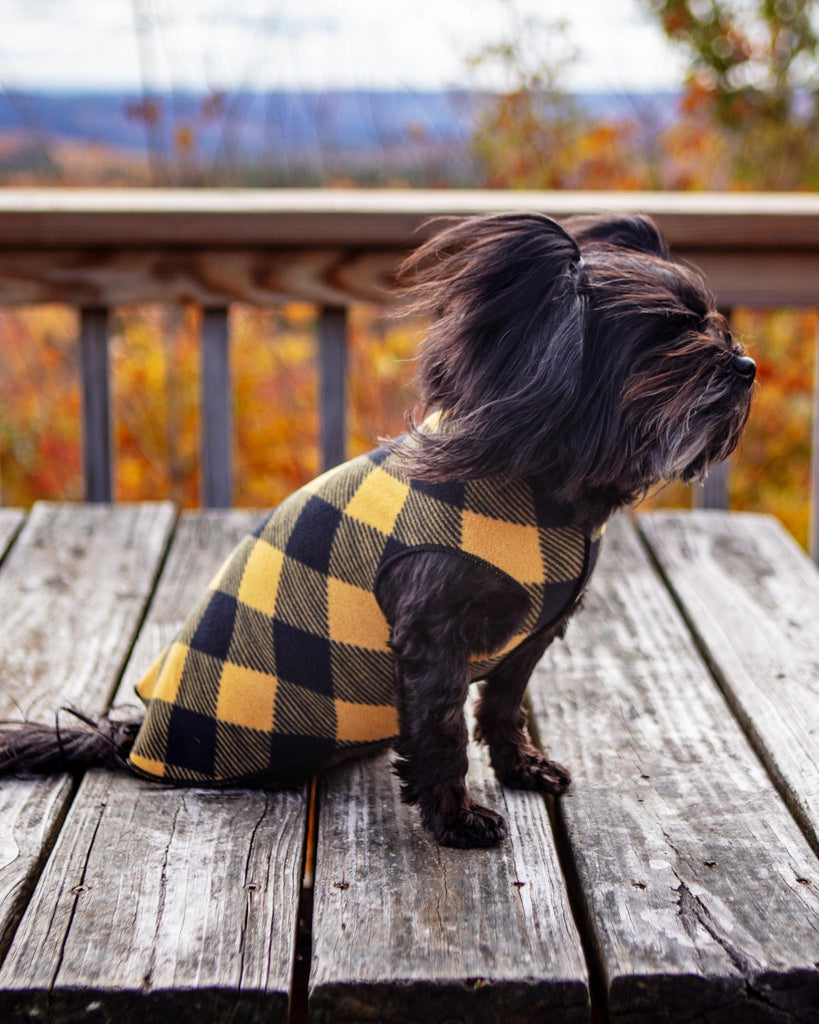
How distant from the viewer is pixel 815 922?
127 cm

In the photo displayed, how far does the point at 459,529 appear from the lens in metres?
1.42

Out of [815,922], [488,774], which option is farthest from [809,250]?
[815,922]

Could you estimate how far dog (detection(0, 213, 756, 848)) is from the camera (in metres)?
1.39

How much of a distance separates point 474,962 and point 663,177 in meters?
5.25

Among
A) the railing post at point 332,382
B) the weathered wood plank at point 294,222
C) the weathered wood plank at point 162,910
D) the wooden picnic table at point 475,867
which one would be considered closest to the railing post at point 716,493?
the weathered wood plank at point 294,222

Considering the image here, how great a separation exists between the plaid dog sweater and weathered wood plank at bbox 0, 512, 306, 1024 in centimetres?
8

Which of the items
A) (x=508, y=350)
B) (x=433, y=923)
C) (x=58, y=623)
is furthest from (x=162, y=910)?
(x=58, y=623)

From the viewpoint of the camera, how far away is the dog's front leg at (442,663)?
4.64 ft

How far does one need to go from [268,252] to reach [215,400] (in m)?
0.42

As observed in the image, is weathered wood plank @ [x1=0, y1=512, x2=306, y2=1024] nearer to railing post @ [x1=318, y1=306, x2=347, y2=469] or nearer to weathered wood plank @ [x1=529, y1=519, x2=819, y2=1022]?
weathered wood plank @ [x1=529, y1=519, x2=819, y2=1022]

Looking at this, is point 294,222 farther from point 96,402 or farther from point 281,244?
point 96,402

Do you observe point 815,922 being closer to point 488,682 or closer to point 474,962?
point 474,962

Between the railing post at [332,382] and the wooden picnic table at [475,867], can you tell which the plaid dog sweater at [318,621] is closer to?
the wooden picnic table at [475,867]

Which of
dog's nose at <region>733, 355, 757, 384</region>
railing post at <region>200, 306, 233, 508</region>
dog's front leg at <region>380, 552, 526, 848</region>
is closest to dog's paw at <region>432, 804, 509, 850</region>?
dog's front leg at <region>380, 552, 526, 848</region>
